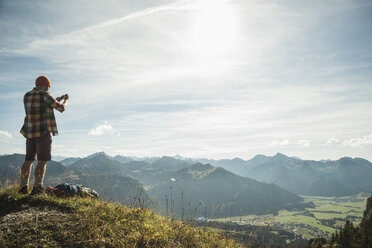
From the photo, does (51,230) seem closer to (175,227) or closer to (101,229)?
(101,229)

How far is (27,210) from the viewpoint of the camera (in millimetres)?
5684

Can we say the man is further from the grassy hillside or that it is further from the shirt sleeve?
the grassy hillside

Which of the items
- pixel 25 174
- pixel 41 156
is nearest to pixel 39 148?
pixel 41 156

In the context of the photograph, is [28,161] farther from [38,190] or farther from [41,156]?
[38,190]

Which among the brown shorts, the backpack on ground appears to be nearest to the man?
the brown shorts

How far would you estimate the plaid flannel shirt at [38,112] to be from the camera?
668cm

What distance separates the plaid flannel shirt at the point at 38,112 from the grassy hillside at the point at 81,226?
77.8 inches

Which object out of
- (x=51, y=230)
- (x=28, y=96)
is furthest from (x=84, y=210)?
(x=28, y=96)

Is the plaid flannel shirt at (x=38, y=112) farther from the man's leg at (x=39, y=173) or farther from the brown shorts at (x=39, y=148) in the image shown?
the man's leg at (x=39, y=173)

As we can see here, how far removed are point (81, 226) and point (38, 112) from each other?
13.3 feet

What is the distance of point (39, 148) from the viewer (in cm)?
670

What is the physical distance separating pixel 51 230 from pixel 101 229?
3.59 feet

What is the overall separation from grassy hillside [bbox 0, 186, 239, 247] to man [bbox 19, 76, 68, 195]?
2.07 ft

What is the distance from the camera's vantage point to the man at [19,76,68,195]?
21.9 feet
